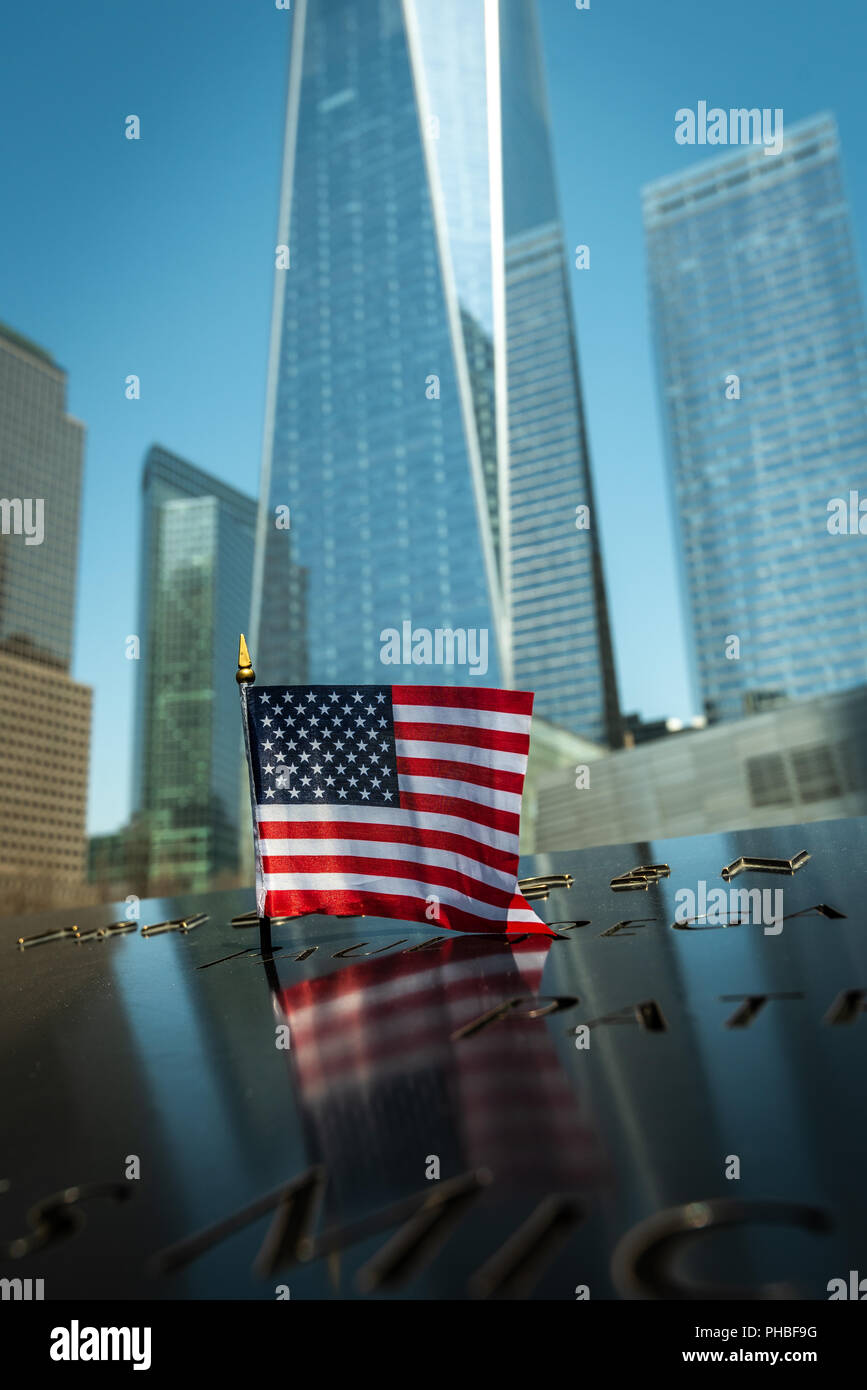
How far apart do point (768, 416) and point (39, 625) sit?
10185 cm

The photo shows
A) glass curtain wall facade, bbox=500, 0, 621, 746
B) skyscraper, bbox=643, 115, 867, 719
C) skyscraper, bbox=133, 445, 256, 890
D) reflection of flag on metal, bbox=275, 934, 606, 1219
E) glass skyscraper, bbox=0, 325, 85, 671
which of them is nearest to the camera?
reflection of flag on metal, bbox=275, 934, 606, 1219

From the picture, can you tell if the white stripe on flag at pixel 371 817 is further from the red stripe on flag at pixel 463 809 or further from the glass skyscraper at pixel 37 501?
the glass skyscraper at pixel 37 501

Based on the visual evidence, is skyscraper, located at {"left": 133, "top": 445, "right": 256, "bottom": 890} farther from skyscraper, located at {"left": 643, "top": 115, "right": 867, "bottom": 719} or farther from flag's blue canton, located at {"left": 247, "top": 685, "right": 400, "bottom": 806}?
flag's blue canton, located at {"left": 247, "top": 685, "right": 400, "bottom": 806}

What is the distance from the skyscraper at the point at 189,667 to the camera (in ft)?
440

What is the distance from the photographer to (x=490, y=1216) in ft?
5.51

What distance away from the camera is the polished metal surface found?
1.55m

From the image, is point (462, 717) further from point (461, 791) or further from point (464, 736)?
point (461, 791)

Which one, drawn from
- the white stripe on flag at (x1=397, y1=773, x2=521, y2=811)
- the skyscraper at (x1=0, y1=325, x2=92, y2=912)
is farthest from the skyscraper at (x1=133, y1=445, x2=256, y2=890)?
the white stripe on flag at (x1=397, y1=773, x2=521, y2=811)

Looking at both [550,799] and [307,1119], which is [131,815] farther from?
[307,1119]

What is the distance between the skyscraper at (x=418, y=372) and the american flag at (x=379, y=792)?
102 metres

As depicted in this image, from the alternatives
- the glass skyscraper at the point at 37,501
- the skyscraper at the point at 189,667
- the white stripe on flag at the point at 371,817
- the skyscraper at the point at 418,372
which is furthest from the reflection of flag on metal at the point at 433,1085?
the glass skyscraper at the point at 37,501

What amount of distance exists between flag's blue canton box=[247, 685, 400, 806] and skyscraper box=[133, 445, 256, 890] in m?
118

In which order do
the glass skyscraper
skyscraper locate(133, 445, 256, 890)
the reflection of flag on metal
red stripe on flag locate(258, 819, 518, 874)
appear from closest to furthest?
1. the reflection of flag on metal
2. red stripe on flag locate(258, 819, 518, 874)
3. the glass skyscraper
4. skyscraper locate(133, 445, 256, 890)
